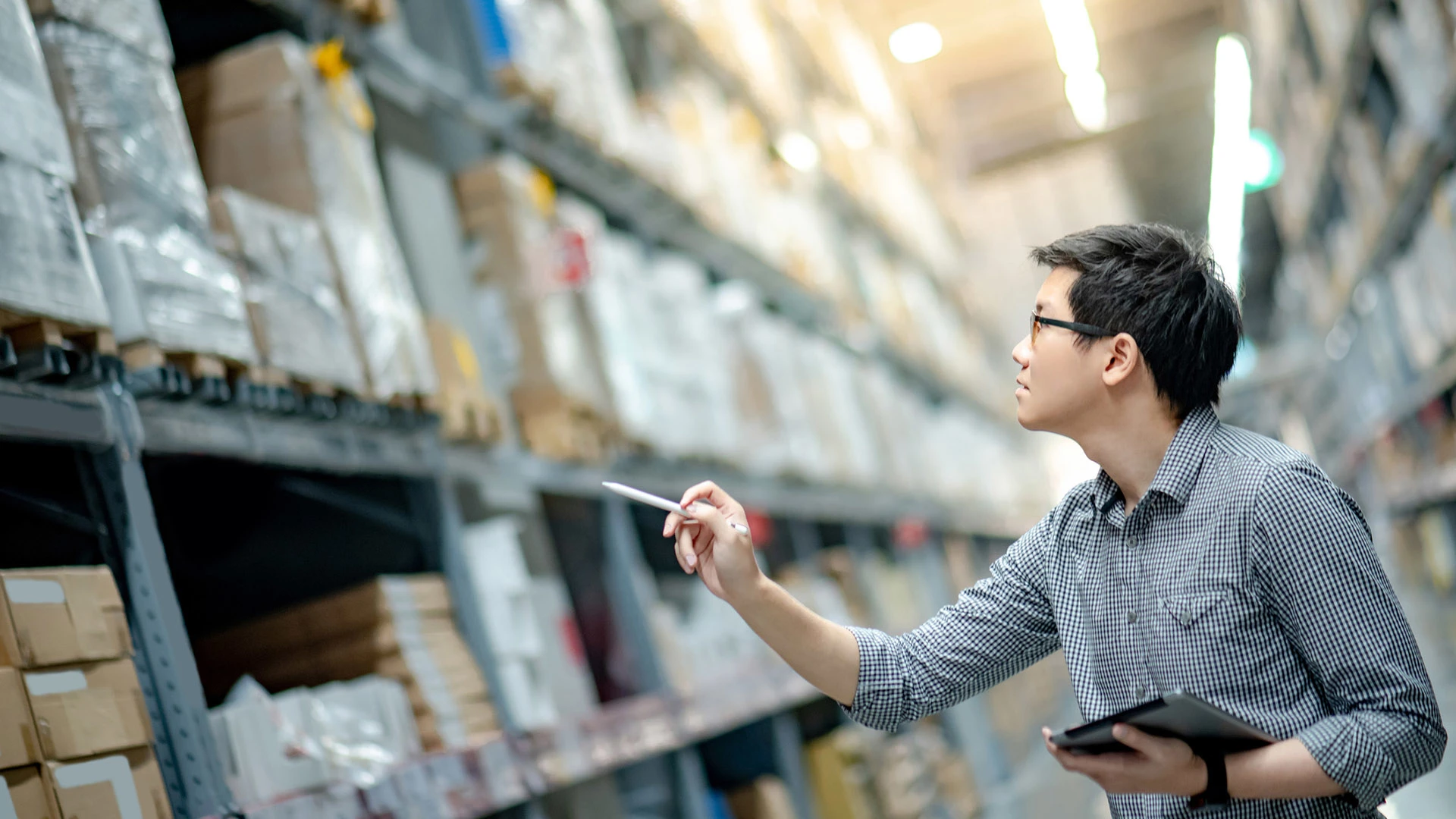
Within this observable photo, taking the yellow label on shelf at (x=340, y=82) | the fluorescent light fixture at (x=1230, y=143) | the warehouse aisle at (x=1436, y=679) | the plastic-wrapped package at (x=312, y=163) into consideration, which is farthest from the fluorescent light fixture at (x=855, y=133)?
the plastic-wrapped package at (x=312, y=163)

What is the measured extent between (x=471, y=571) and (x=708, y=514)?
1481 millimetres

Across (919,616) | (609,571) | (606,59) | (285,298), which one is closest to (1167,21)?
(919,616)

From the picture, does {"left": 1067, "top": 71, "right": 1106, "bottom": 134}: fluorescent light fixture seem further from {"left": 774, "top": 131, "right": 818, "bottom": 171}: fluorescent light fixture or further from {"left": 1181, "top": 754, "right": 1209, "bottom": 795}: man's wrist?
{"left": 1181, "top": 754, "right": 1209, "bottom": 795}: man's wrist

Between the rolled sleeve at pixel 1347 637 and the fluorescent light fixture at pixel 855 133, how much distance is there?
750 cm

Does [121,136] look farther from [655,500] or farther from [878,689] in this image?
[878,689]

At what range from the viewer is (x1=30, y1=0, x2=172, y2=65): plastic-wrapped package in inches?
88.7

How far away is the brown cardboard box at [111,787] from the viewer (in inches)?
72.8

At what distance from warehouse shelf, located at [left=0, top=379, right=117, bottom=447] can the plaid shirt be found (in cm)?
127

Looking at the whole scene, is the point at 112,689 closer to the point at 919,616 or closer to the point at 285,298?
the point at 285,298

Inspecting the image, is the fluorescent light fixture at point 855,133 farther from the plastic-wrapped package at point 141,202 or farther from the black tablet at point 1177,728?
the black tablet at point 1177,728

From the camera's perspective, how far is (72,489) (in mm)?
2814

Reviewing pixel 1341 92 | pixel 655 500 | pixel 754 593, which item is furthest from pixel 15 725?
pixel 1341 92

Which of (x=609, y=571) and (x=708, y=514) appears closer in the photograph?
(x=708, y=514)

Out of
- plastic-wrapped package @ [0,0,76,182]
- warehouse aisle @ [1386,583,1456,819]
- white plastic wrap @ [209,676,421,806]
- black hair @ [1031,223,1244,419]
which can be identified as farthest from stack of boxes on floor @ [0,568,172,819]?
warehouse aisle @ [1386,583,1456,819]
